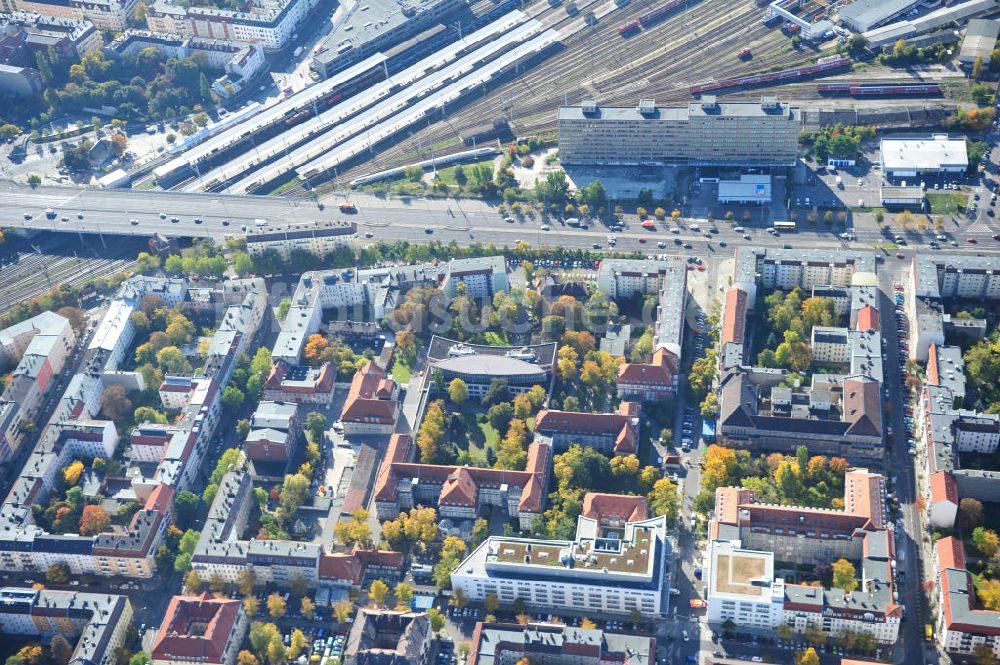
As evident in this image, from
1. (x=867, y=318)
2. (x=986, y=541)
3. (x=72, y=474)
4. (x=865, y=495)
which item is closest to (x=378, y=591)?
(x=72, y=474)

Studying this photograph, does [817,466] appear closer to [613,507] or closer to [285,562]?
[613,507]

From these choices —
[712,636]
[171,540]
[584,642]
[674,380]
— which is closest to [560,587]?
[584,642]

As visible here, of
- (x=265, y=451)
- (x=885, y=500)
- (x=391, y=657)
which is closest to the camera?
(x=391, y=657)

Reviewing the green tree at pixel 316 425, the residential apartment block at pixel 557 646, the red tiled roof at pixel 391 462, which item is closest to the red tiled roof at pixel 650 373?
the red tiled roof at pixel 391 462

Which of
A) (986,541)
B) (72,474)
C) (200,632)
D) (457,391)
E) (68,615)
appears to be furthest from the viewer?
(457,391)

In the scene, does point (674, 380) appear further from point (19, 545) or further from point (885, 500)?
point (19, 545)

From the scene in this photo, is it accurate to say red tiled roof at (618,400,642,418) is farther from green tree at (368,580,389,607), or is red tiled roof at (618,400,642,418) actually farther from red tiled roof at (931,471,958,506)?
green tree at (368,580,389,607)

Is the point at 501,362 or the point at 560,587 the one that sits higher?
the point at 501,362
